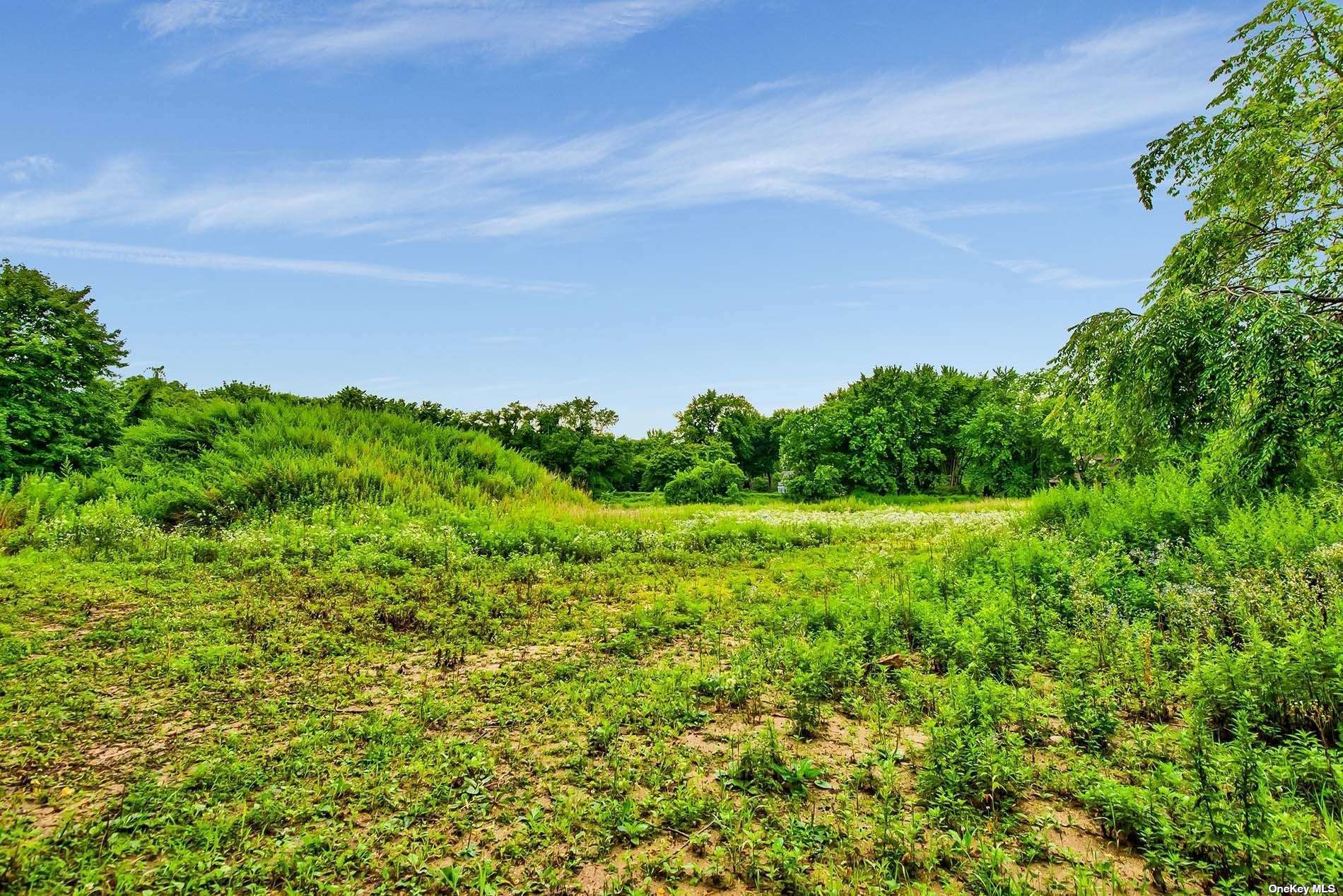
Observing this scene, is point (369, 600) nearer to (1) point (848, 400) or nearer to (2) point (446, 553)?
(2) point (446, 553)

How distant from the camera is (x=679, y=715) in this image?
4344 mm

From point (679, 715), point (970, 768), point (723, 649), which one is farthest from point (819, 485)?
point (970, 768)

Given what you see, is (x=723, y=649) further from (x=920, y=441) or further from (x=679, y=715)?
(x=920, y=441)

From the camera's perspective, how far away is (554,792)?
333cm

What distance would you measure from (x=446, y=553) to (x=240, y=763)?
19.1 feet

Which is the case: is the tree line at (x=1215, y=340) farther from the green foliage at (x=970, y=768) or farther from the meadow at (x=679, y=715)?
the green foliage at (x=970, y=768)

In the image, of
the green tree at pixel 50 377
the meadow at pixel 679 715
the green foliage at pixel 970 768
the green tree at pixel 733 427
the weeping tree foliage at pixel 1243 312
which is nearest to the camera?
the meadow at pixel 679 715

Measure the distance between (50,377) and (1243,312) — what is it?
2249 centimetres

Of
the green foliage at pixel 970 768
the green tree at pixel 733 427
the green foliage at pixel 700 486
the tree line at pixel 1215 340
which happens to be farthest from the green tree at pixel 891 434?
the green foliage at pixel 970 768

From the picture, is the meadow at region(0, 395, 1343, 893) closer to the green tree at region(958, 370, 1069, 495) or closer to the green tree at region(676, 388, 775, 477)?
the green tree at region(958, 370, 1069, 495)

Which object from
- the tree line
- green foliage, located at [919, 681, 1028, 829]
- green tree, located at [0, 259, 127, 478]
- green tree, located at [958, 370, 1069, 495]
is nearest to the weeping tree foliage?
the tree line

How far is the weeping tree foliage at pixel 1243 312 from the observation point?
23.5ft

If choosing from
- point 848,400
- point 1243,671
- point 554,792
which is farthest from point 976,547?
point 848,400

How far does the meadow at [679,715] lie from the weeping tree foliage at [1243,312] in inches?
45.2
